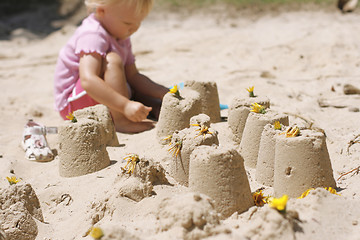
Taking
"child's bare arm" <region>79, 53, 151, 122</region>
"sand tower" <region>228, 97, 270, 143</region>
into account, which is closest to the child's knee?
→ "child's bare arm" <region>79, 53, 151, 122</region>

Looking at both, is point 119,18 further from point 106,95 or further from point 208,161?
point 208,161

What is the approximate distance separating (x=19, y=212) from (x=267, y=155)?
111cm

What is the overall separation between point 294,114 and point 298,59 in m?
1.76

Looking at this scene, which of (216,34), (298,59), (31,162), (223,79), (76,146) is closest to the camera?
(76,146)

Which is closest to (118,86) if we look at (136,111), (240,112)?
(136,111)

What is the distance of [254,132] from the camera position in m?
2.06

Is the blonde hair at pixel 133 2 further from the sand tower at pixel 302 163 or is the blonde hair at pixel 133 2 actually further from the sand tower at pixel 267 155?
the sand tower at pixel 302 163

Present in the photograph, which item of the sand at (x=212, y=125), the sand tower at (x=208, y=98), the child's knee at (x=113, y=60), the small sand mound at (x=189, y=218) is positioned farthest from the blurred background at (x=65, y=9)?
the small sand mound at (x=189, y=218)

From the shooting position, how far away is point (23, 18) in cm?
769

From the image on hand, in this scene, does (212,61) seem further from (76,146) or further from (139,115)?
(76,146)

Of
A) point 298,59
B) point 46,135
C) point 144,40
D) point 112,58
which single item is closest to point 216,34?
point 144,40

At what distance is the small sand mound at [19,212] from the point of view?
167 centimetres

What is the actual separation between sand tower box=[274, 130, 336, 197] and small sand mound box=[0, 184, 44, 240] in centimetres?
107

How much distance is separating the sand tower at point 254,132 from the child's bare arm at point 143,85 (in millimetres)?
1273
